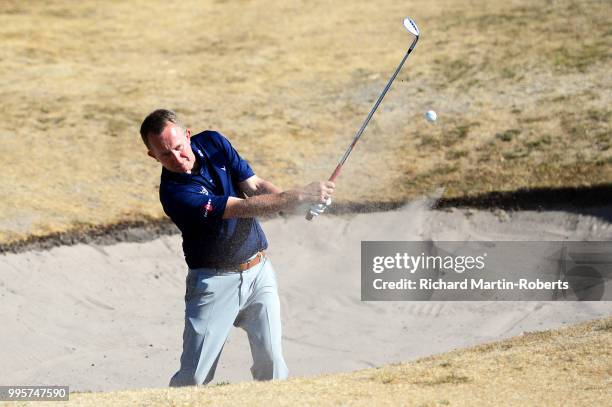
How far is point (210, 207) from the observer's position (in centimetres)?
814

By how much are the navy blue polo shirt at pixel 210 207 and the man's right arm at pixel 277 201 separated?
0.30 ft

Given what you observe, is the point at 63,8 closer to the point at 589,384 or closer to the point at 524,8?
the point at 524,8

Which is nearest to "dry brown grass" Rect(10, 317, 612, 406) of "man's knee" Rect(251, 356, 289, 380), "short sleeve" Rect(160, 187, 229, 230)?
"man's knee" Rect(251, 356, 289, 380)

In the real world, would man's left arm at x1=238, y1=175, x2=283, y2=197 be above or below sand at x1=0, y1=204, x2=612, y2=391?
above

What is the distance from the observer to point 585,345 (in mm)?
9367

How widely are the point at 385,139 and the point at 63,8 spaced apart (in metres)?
11.0

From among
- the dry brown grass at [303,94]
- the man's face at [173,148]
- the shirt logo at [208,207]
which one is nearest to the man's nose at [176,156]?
the man's face at [173,148]

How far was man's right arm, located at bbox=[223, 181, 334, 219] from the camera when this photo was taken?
7.89m

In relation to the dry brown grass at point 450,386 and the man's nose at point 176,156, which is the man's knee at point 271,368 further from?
the man's nose at point 176,156

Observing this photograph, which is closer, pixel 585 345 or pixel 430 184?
pixel 585 345

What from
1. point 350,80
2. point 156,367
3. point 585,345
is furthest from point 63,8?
point 585,345

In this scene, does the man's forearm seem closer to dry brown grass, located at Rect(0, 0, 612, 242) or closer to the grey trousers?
the grey trousers

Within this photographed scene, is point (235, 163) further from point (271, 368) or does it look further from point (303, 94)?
point (303, 94)

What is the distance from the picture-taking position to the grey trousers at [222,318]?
8477 millimetres
